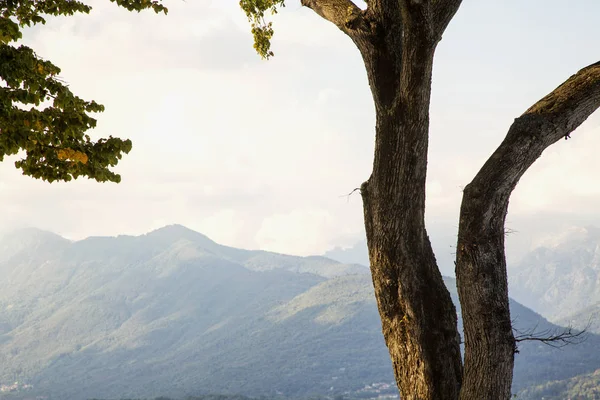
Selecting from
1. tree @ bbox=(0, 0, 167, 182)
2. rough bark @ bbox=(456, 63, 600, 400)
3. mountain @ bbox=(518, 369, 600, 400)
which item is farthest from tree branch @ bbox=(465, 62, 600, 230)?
mountain @ bbox=(518, 369, 600, 400)

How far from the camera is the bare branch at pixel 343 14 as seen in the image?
575 cm

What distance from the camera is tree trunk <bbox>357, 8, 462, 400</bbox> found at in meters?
5.56

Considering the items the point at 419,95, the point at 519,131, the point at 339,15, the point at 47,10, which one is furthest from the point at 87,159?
the point at 519,131

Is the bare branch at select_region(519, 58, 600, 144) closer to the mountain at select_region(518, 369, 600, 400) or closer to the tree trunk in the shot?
the tree trunk

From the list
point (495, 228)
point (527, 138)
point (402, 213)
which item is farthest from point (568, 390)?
point (527, 138)

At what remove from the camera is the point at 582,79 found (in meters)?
5.20

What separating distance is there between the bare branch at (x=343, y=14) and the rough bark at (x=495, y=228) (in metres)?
1.66

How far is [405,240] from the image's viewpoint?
232 inches

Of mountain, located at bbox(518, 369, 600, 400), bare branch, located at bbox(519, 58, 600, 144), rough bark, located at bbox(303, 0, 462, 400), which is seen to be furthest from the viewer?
mountain, located at bbox(518, 369, 600, 400)

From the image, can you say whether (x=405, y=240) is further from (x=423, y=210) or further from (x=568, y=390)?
(x=568, y=390)

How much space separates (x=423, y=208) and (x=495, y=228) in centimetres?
84

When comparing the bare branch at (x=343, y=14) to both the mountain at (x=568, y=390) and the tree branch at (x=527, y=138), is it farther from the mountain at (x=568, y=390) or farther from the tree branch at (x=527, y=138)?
the mountain at (x=568, y=390)

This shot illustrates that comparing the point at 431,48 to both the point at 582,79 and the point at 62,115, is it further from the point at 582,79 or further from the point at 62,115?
the point at 62,115

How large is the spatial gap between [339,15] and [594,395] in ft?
550
